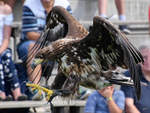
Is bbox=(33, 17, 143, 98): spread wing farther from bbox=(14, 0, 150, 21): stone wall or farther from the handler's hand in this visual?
bbox=(14, 0, 150, 21): stone wall

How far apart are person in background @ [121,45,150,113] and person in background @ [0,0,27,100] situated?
1.30 metres

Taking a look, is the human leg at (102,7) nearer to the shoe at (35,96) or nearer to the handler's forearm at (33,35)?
the handler's forearm at (33,35)

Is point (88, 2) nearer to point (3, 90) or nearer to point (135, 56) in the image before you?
point (3, 90)

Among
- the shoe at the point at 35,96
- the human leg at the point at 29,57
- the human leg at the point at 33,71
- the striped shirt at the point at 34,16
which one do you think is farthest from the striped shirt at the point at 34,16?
the shoe at the point at 35,96

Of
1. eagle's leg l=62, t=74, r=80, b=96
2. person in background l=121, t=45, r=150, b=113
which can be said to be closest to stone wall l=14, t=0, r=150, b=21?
person in background l=121, t=45, r=150, b=113

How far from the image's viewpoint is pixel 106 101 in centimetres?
613

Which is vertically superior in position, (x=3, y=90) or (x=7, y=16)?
(x=7, y=16)

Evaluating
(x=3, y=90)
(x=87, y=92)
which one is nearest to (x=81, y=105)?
(x=87, y=92)

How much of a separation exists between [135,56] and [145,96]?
0.90m

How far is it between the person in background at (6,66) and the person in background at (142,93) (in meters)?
1.30

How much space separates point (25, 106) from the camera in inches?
266

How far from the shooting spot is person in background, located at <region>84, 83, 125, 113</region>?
6.09m

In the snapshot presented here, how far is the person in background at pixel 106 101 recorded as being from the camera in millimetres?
6086

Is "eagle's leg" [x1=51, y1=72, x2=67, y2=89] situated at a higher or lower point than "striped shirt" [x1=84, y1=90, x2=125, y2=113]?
higher
